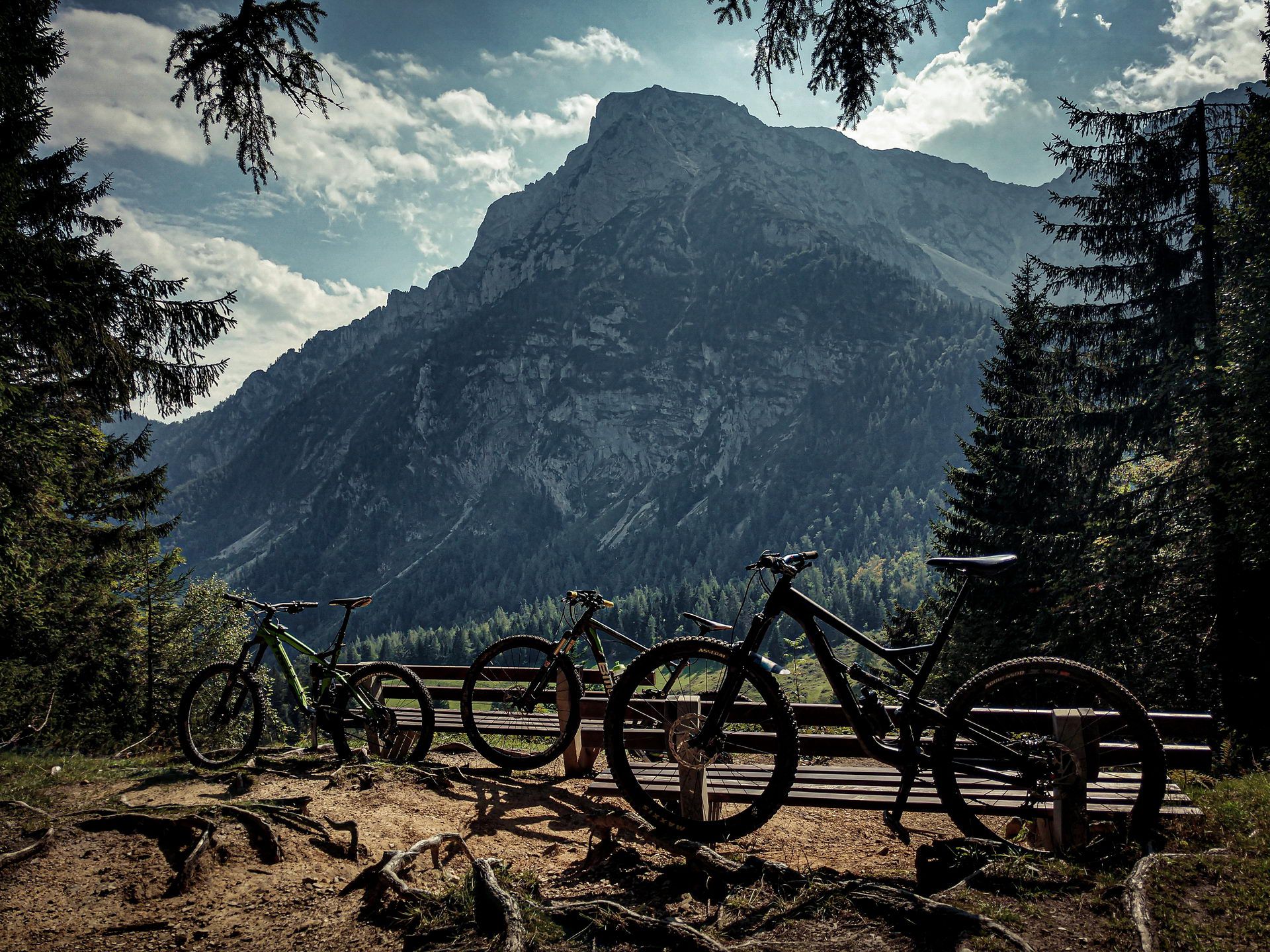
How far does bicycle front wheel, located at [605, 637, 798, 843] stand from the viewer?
14.4ft

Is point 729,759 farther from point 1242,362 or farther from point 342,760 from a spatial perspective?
point 1242,362

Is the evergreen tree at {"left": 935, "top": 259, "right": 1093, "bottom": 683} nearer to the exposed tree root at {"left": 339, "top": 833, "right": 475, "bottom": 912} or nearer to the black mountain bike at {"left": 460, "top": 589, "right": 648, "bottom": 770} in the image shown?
the black mountain bike at {"left": 460, "top": 589, "right": 648, "bottom": 770}

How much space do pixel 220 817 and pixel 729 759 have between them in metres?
3.88

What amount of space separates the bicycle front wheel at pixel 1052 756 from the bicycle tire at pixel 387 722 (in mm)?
5459

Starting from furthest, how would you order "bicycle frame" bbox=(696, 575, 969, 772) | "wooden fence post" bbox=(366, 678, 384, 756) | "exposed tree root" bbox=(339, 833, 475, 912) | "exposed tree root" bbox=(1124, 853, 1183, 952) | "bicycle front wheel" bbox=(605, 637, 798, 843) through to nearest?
"wooden fence post" bbox=(366, 678, 384, 756) → "bicycle front wheel" bbox=(605, 637, 798, 843) → "bicycle frame" bbox=(696, 575, 969, 772) → "exposed tree root" bbox=(339, 833, 475, 912) → "exposed tree root" bbox=(1124, 853, 1183, 952)

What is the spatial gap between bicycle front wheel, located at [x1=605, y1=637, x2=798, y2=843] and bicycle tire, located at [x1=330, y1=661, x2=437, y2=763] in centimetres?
340

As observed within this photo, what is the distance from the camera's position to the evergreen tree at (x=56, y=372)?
867 cm

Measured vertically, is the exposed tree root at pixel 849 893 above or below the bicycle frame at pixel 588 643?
below

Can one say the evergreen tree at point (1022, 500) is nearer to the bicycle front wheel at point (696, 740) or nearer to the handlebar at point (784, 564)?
the bicycle front wheel at point (696, 740)

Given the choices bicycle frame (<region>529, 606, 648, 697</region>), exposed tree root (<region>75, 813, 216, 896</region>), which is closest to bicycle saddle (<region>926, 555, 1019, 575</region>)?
bicycle frame (<region>529, 606, 648, 697</region>)

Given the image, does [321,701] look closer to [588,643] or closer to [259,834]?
[259,834]

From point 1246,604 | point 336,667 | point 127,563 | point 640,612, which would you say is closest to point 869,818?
point 336,667

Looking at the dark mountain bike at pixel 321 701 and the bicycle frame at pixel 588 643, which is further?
the dark mountain bike at pixel 321 701

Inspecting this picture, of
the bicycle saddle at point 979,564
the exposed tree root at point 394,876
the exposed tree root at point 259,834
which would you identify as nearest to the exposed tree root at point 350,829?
the exposed tree root at point 394,876
